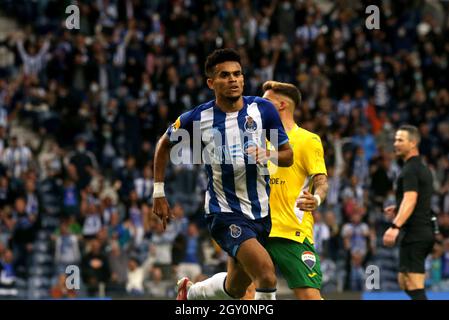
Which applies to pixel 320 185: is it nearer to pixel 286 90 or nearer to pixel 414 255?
pixel 286 90

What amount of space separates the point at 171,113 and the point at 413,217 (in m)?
10.0

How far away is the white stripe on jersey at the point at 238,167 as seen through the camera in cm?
802

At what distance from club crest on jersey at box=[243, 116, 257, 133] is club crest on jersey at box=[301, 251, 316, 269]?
1254mm

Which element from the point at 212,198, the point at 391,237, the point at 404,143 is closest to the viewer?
the point at 212,198

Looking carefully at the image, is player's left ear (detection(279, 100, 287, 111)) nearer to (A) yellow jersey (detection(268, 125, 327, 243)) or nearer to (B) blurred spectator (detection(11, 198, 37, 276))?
(A) yellow jersey (detection(268, 125, 327, 243))

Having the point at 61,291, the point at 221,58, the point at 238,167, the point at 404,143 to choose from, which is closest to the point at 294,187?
the point at 238,167

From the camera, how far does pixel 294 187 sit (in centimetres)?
889

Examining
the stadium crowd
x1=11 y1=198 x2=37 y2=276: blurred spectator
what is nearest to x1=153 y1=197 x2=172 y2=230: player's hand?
the stadium crowd

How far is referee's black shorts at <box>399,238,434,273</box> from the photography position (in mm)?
10547

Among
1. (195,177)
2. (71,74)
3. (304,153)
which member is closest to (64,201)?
(195,177)

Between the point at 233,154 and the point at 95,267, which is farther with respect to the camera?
the point at 95,267

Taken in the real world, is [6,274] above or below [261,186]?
below

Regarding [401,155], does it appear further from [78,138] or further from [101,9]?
[101,9]

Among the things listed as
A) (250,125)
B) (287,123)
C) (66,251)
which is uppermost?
(287,123)
